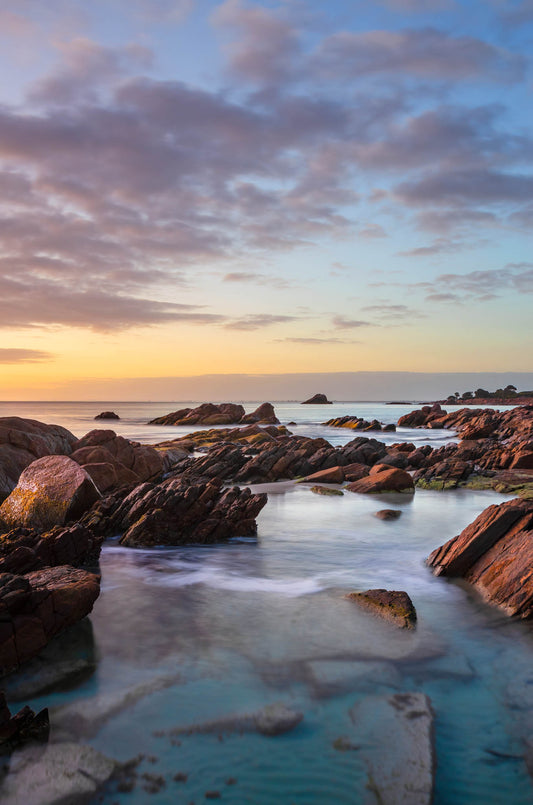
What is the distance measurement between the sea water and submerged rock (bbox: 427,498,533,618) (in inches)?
12.6

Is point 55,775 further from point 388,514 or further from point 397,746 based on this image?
point 388,514

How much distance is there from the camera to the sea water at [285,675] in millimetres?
4496

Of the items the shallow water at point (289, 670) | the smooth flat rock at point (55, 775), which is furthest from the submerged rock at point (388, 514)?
the smooth flat rock at point (55, 775)

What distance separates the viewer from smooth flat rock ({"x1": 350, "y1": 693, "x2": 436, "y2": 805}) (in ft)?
13.9

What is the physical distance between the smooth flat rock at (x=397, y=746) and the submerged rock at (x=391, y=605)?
1.93m

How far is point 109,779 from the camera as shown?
4422 millimetres

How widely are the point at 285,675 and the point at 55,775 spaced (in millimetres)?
2633

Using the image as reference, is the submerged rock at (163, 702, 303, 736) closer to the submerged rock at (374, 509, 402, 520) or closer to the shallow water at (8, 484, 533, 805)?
the shallow water at (8, 484, 533, 805)

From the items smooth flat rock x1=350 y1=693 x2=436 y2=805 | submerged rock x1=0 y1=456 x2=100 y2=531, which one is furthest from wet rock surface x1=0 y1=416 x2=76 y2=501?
smooth flat rock x1=350 y1=693 x2=436 y2=805

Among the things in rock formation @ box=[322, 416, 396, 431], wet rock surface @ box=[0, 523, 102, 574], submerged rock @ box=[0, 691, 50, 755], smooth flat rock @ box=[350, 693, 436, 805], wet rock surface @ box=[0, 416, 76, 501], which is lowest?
rock formation @ box=[322, 416, 396, 431]

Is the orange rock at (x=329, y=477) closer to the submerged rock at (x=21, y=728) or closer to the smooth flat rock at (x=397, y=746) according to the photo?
the smooth flat rock at (x=397, y=746)

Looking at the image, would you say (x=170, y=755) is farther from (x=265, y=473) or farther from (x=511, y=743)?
(x=265, y=473)

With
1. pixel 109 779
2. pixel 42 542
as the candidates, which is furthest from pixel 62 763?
pixel 42 542

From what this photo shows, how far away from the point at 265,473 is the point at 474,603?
16.2 metres
